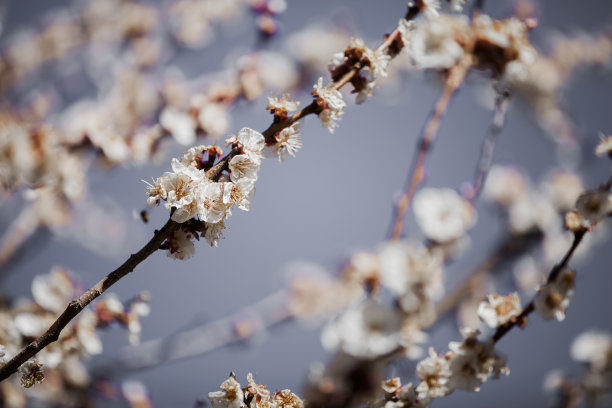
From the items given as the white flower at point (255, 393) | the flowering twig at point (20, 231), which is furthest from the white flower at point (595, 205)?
the flowering twig at point (20, 231)

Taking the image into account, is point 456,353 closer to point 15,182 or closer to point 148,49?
point 15,182

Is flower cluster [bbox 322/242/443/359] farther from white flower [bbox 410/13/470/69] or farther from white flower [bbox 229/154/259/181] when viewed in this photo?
white flower [bbox 410/13/470/69]

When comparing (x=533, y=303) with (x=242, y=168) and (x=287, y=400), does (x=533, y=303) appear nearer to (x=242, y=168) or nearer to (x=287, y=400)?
(x=287, y=400)

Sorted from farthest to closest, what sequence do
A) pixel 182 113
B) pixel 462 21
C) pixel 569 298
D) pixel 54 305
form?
pixel 182 113 → pixel 54 305 → pixel 462 21 → pixel 569 298

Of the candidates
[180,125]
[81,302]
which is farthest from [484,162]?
[180,125]

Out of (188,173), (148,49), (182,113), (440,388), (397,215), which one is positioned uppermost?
(148,49)

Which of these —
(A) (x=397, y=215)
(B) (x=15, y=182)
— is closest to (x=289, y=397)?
(A) (x=397, y=215)

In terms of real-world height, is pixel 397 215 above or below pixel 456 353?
above

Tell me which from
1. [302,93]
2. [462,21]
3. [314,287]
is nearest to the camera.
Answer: [462,21]
